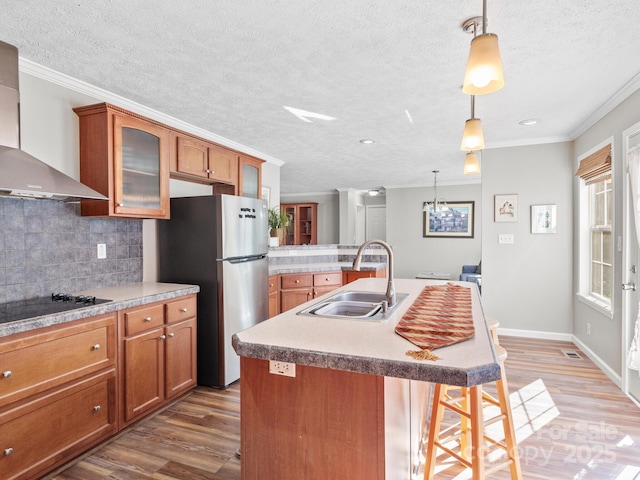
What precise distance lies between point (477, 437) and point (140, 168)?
2.68 m

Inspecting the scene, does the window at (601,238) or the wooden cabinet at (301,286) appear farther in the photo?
the wooden cabinet at (301,286)

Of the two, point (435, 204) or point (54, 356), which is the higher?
point (435, 204)

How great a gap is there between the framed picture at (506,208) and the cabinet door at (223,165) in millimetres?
3017

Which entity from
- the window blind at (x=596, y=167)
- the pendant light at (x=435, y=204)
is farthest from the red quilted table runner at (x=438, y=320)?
the pendant light at (x=435, y=204)

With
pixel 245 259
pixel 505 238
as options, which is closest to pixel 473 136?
pixel 245 259

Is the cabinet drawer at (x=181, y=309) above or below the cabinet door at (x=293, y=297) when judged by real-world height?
above

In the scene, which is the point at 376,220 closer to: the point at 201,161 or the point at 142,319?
the point at 201,161

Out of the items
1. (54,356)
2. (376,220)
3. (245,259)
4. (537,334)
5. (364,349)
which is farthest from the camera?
(376,220)

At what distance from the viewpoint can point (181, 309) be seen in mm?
2785

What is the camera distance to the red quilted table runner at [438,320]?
4.15ft

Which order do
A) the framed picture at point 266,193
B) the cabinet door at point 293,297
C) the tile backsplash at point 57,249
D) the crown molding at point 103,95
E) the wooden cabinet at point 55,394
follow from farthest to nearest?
the framed picture at point 266,193, the cabinet door at point 293,297, the crown molding at point 103,95, the tile backsplash at point 57,249, the wooden cabinet at point 55,394

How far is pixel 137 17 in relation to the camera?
5.86 ft

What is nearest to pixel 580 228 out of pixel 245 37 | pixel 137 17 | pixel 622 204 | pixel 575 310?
pixel 575 310

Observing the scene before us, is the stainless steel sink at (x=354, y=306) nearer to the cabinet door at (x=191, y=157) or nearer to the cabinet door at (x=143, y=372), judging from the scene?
the cabinet door at (x=143, y=372)
